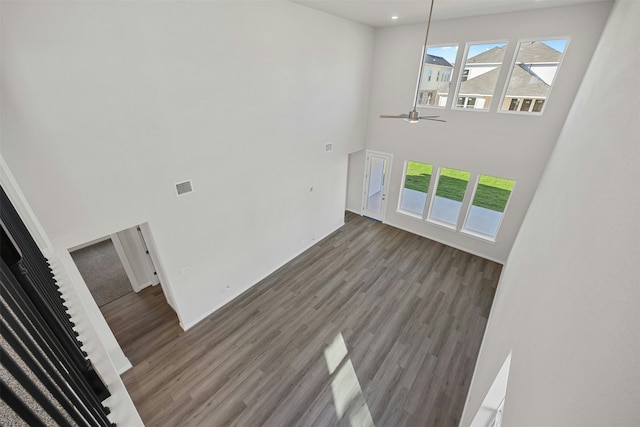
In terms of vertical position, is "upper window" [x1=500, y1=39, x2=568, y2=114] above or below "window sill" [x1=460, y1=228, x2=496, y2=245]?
above

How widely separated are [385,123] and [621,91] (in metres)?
6.30

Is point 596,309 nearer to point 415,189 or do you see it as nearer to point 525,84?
point 525,84

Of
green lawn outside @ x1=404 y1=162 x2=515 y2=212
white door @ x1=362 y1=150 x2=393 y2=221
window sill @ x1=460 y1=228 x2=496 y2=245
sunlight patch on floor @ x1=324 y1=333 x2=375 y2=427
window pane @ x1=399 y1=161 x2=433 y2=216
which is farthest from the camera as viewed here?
green lawn outside @ x1=404 y1=162 x2=515 y2=212

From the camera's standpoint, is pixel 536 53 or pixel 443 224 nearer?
pixel 536 53

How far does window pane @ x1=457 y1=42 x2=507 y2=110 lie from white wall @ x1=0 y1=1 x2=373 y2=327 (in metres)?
2.47

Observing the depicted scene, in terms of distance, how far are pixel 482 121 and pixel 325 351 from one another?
5.82 meters

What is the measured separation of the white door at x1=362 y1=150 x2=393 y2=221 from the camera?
7.64 m

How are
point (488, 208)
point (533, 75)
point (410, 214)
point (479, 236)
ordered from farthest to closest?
point (488, 208)
point (410, 214)
point (479, 236)
point (533, 75)

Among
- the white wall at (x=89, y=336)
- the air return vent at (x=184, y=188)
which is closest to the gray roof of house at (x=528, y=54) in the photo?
the air return vent at (x=184, y=188)

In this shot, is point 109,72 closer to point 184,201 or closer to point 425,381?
point 184,201

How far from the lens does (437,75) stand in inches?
245

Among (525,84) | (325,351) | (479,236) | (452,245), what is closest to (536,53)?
(525,84)

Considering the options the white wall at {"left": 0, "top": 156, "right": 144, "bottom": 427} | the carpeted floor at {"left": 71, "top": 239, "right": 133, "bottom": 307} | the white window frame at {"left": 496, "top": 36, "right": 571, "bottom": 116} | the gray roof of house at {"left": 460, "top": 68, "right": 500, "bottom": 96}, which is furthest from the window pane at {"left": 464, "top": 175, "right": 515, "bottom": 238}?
the carpeted floor at {"left": 71, "top": 239, "right": 133, "bottom": 307}

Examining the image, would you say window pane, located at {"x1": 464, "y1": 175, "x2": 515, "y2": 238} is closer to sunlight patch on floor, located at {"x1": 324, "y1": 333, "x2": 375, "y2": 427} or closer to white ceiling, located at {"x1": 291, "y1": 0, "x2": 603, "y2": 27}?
white ceiling, located at {"x1": 291, "y1": 0, "x2": 603, "y2": 27}
